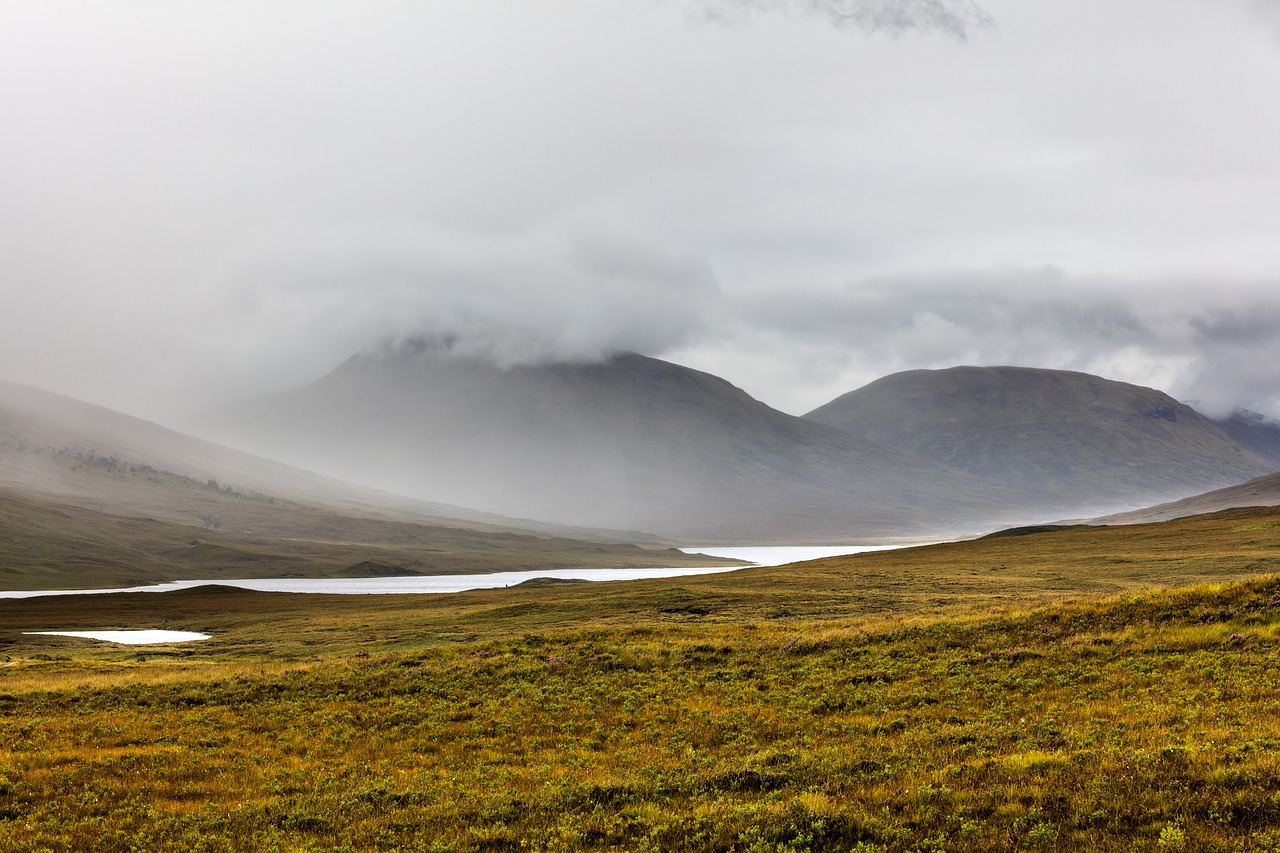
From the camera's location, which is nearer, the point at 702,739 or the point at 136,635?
the point at 702,739

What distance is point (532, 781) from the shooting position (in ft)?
72.4

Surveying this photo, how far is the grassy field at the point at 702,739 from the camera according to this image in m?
16.2

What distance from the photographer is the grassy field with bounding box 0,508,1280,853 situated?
16.2 m

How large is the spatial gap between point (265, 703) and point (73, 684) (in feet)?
43.7

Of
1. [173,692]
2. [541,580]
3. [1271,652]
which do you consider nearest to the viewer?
[1271,652]

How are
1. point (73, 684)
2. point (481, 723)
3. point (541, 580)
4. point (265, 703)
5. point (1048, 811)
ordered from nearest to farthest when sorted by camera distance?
point (1048, 811) → point (481, 723) → point (265, 703) → point (73, 684) → point (541, 580)

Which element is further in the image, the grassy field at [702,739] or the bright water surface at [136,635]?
the bright water surface at [136,635]

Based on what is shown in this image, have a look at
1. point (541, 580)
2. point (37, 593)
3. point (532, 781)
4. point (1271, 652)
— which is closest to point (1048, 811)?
point (532, 781)

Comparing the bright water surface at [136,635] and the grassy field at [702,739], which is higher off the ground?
the grassy field at [702,739]

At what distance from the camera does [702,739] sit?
86.8ft

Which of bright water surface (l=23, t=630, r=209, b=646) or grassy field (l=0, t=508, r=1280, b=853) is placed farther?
bright water surface (l=23, t=630, r=209, b=646)

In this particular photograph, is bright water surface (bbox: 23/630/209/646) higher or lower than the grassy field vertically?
lower

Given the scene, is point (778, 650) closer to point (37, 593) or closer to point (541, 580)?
point (541, 580)

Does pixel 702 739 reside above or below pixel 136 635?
above
